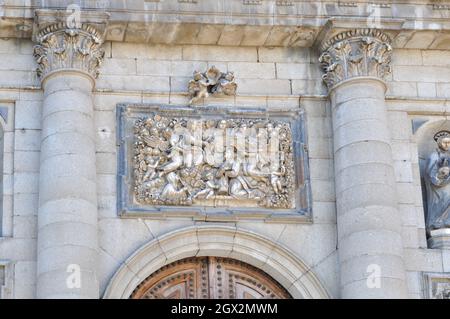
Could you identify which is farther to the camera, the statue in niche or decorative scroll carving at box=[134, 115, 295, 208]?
the statue in niche

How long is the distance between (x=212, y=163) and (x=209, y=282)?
176cm

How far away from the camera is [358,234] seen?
68.0 ft

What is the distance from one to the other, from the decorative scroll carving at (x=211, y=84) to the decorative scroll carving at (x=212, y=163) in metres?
0.45

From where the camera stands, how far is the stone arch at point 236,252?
2084 cm

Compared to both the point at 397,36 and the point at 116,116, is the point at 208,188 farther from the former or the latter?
the point at 397,36

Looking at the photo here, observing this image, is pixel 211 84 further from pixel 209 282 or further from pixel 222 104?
pixel 209 282

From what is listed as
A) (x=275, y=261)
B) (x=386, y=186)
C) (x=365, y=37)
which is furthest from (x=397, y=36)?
(x=275, y=261)

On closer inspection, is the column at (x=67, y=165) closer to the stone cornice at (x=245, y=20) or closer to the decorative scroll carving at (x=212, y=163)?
the stone cornice at (x=245, y=20)

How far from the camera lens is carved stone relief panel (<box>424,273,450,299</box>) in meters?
21.0

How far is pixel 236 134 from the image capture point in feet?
71.0

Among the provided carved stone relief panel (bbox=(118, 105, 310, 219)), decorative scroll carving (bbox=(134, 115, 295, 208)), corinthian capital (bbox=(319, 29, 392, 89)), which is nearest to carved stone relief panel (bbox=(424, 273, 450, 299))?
carved stone relief panel (bbox=(118, 105, 310, 219))

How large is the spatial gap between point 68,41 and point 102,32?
0.57m

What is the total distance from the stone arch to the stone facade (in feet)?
0.08

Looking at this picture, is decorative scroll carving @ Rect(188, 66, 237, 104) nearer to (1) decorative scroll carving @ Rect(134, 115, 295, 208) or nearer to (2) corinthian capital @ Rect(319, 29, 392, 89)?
(1) decorative scroll carving @ Rect(134, 115, 295, 208)
